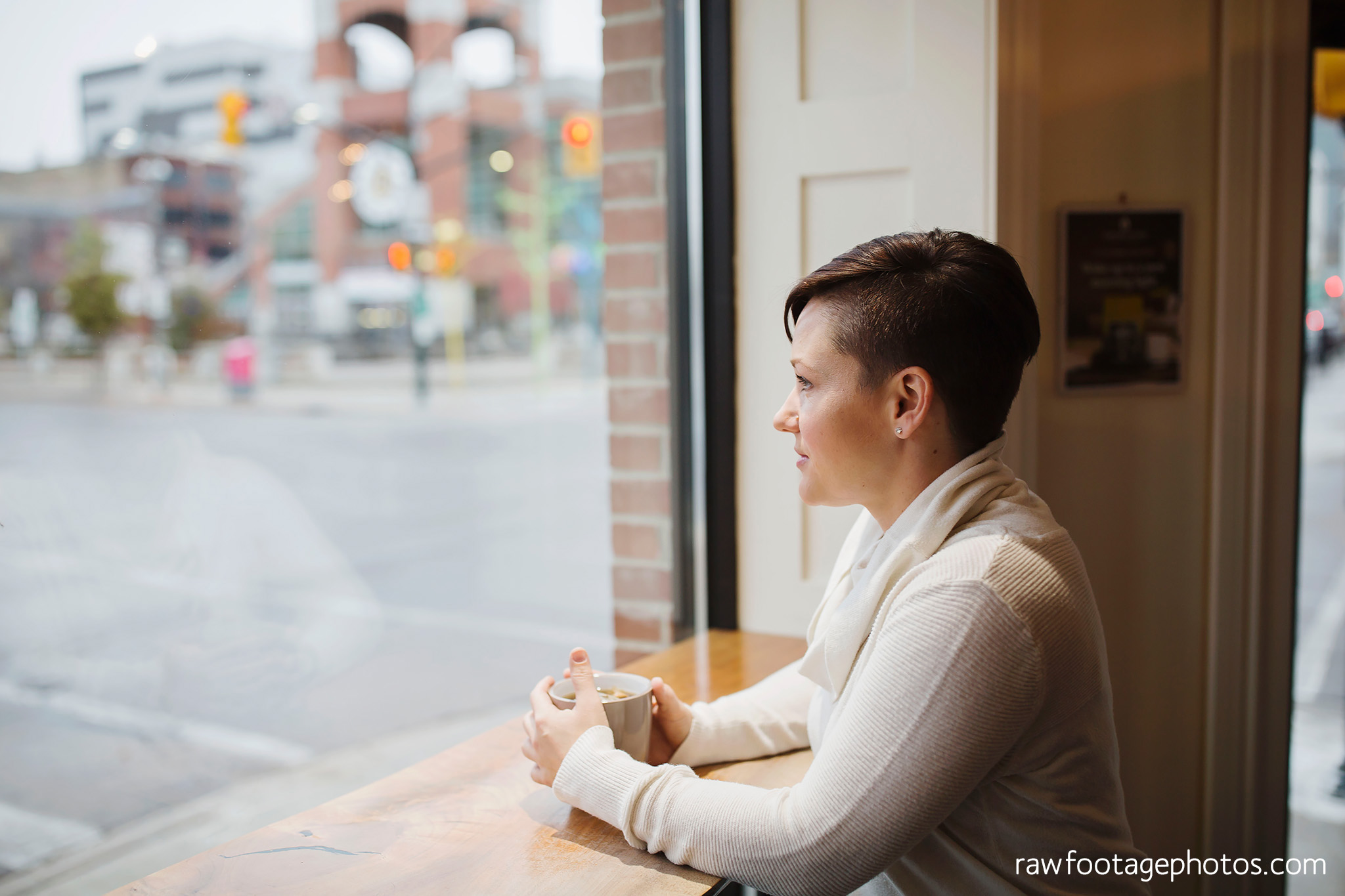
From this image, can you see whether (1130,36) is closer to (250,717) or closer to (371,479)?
(250,717)

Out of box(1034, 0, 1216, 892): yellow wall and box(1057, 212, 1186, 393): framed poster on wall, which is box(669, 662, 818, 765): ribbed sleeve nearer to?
box(1034, 0, 1216, 892): yellow wall

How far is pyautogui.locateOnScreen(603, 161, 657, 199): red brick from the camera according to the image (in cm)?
192

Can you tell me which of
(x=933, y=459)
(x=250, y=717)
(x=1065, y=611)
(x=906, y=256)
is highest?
(x=906, y=256)

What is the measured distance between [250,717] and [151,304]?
195cm

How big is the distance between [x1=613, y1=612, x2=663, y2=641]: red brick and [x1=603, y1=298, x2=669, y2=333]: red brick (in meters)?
0.64

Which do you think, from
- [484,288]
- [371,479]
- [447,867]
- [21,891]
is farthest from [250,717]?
[484,288]

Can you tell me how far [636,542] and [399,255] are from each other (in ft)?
46.7

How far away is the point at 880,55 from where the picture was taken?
1565 millimetres

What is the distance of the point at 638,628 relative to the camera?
2.02 m

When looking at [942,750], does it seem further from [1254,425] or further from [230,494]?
[230,494]

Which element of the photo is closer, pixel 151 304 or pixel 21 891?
pixel 21 891

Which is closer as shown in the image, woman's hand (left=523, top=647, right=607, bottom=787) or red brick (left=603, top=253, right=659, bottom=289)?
woman's hand (left=523, top=647, right=607, bottom=787)

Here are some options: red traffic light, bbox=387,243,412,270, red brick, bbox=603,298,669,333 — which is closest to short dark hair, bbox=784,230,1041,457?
red brick, bbox=603,298,669,333

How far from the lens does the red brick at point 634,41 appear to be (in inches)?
73.7
